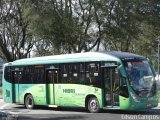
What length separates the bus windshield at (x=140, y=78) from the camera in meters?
19.7

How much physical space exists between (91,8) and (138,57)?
20166 mm

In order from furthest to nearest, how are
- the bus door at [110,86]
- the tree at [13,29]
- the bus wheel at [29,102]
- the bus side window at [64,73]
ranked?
the tree at [13,29] < the bus wheel at [29,102] < the bus side window at [64,73] < the bus door at [110,86]

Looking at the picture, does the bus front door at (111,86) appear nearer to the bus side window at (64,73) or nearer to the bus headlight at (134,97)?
the bus headlight at (134,97)

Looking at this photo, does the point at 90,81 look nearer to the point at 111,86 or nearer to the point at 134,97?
the point at 111,86

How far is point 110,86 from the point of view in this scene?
20297 millimetres

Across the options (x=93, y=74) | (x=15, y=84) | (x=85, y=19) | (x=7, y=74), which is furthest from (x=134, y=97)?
(x=85, y=19)

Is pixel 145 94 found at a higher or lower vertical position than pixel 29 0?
lower

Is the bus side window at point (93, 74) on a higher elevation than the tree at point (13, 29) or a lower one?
lower

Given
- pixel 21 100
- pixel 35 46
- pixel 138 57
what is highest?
pixel 35 46

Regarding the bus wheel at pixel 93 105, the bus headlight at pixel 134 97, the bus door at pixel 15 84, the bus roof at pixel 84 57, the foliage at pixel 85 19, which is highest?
the foliage at pixel 85 19

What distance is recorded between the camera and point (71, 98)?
73.0 feet

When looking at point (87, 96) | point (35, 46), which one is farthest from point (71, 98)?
point (35, 46)

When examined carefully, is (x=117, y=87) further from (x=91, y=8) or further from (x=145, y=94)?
(x=91, y=8)

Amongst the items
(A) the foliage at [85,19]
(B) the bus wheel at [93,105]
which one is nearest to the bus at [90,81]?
(B) the bus wheel at [93,105]
